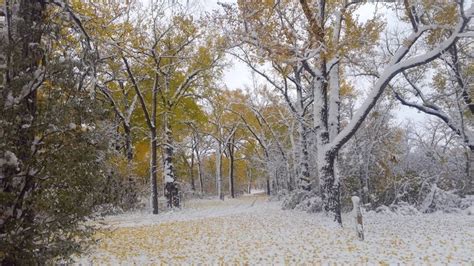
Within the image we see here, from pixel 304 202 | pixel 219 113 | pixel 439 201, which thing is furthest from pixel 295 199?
pixel 219 113

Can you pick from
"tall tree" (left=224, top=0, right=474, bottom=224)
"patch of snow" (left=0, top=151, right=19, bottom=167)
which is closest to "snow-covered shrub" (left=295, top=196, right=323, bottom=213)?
"tall tree" (left=224, top=0, right=474, bottom=224)

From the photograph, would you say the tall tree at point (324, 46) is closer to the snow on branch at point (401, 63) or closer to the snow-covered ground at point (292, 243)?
the snow on branch at point (401, 63)

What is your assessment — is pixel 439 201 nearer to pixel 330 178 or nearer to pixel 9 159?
pixel 330 178

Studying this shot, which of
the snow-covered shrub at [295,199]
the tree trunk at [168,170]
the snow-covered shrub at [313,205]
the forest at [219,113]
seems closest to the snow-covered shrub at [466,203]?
the forest at [219,113]

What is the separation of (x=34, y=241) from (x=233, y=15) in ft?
29.5

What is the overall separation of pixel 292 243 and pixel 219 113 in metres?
20.4

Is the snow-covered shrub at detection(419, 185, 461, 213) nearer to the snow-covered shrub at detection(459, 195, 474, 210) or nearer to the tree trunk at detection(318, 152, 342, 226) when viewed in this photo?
the snow-covered shrub at detection(459, 195, 474, 210)

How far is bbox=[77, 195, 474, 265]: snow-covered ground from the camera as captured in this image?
6.75 metres

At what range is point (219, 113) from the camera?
2797 cm

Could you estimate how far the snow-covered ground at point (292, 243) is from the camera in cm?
675

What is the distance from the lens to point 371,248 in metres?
→ 7.40

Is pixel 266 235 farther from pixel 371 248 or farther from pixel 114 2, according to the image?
pixel 114 2

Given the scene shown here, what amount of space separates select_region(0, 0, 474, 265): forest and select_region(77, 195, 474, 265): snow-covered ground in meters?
0.06

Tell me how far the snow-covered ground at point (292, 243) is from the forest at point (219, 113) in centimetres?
6
